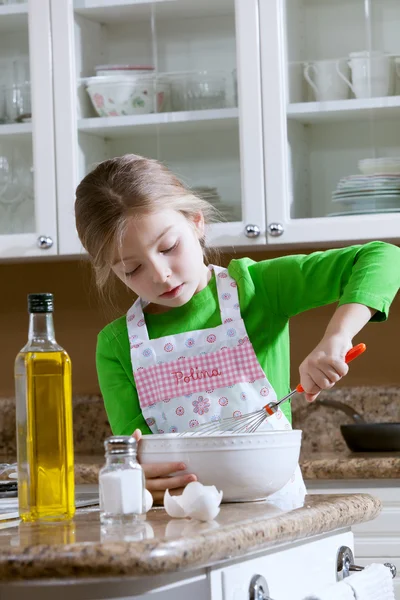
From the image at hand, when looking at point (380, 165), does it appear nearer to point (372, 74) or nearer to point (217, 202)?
point (372, 74)

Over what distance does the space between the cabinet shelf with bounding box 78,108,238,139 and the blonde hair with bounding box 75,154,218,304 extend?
1023mm

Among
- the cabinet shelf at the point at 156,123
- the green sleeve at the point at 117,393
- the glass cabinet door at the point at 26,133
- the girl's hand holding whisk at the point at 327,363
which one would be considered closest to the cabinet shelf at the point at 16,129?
the glass cabinet door at the point at 26,133

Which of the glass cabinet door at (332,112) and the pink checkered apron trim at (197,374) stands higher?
the glass cabinet door at (332,112)

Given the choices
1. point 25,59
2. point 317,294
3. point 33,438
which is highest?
point 25,59

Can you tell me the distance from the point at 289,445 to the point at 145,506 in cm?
22

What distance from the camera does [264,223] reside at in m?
2.52

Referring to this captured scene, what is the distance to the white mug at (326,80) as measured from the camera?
102 inches

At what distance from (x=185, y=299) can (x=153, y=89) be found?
1.21 meters

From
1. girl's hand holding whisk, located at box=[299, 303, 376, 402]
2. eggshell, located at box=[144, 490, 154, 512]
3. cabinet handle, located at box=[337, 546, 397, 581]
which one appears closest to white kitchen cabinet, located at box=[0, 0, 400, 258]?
girl's hand holding whisk, located at box=[299, 303, 376, 402]

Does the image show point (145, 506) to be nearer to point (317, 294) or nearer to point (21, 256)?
point (317, 294)

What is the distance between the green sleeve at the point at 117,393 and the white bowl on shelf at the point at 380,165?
113cm

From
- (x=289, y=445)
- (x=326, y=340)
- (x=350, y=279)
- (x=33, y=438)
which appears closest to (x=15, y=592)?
(x=33, y=438)

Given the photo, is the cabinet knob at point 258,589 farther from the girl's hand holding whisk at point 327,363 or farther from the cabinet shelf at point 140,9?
the cabinet shelf at point 140,9

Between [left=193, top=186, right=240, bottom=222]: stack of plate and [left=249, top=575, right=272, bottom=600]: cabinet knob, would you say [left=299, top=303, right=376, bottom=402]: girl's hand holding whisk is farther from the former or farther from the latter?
[left=193, top=186, right=240, bottom=222]: stack of plate
